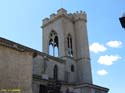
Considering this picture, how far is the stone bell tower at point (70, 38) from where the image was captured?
34.6 metres

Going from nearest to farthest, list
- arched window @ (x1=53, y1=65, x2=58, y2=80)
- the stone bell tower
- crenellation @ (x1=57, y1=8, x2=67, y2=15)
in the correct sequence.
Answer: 1. arched window @ (x1=53, y1=65, x2=58, y2=80)
2. the stone bell tower
3. crenellation @ (x1=57, y1=8, x2=67, y2=15)

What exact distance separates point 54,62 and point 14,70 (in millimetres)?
14057

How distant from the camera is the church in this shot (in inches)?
704

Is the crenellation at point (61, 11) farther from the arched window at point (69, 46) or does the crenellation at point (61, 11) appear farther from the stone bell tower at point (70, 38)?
the arched window at point (69, 46)

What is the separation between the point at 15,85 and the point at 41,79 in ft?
30.7

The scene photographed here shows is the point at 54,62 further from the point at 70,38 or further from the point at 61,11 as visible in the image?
the point at 61,11

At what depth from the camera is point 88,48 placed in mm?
36438

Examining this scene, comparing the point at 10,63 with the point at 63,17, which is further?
the point at 63,17

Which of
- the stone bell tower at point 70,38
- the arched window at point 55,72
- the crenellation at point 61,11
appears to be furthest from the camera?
the crenellation at point 61,11

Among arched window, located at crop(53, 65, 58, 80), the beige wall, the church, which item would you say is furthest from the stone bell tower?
the beige wall

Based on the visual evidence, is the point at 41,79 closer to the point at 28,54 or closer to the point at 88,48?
the point at 28,54

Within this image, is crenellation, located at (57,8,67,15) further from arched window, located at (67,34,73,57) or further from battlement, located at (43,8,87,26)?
arched window, located at (67,34,73,57)

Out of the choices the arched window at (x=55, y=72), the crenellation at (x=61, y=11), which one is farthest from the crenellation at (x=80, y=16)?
the arched window at (x=55, y=72)

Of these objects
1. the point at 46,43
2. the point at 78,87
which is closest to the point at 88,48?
the point at 46,43
